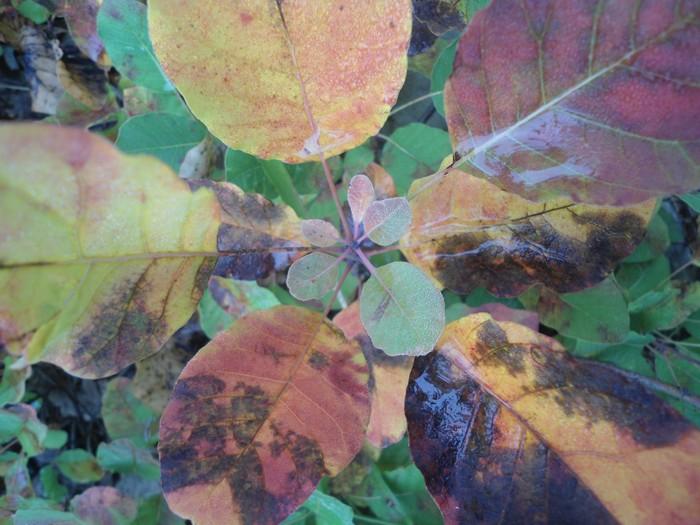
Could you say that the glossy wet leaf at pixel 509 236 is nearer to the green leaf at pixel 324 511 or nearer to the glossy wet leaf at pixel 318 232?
the glossy wet leaf at pixel 318 232

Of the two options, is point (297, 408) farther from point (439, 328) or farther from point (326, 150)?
point (326, 150)

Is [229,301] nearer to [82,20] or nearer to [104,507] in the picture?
[104,507]

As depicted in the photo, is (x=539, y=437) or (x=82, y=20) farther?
(x=82, y=20)

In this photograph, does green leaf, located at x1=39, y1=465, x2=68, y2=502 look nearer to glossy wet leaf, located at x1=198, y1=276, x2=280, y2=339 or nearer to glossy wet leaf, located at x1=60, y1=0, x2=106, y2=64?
glossy wet leaf, located at x1=198, y1=276, x2=280, y2=339

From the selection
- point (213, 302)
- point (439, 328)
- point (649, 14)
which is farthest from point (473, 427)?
point (213, 302)

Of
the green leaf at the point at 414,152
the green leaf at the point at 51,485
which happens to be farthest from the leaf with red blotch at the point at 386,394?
the green leaf at the point at 51,485

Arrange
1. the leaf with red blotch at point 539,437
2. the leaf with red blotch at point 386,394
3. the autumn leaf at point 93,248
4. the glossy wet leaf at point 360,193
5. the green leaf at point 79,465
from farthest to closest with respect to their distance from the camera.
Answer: the green leaf at point 79,465 < the leaf with red blotch at point 386,394 < the glossy wet leaf at point 360,193 < the leaf with red blotch at point 539,437 < the autumn leaf at point 93,248

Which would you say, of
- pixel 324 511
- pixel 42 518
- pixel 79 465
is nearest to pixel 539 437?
pixel 324 511

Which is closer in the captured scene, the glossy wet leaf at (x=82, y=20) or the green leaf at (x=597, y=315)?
the green leaf at (x=597, y=315)
